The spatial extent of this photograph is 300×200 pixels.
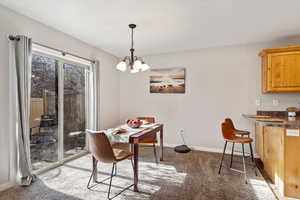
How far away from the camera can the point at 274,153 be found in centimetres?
237

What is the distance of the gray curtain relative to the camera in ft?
7.54

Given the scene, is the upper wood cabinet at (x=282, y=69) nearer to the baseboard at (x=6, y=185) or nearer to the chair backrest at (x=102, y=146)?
the chair backrest at (x=102, y=146)

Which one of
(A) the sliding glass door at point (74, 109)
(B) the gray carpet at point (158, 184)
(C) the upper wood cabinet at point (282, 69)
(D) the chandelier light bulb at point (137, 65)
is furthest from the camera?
(A) the sliding glass door at point (74, 109)

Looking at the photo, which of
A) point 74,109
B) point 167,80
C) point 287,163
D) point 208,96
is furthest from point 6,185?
point 208,96

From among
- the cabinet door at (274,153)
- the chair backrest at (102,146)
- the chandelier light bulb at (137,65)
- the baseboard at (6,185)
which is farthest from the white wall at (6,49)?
the cabinet door at (274,153)

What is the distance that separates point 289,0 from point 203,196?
2.65 meters

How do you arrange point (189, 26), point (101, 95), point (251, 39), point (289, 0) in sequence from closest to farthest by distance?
1. point (289, 0)
2. point (189, 26)
3. point (251, 39)
4. point (101, 95)

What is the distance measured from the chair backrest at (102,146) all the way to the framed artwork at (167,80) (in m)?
2.58

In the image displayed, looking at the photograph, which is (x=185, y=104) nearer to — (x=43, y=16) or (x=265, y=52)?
(x=265, y=52)

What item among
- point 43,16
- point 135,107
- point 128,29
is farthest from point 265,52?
point 43,16

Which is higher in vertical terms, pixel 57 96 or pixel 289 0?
pixel 289 0

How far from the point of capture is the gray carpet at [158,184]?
2.11 metres

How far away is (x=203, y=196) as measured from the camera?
2104 millimetres

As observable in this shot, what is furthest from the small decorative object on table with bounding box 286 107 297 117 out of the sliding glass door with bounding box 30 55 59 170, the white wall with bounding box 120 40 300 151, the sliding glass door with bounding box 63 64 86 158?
the sliding glass door with bounding box 30 55 59 170
